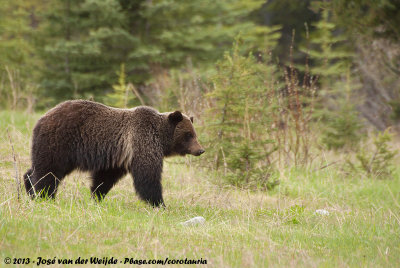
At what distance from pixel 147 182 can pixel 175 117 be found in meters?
1.02

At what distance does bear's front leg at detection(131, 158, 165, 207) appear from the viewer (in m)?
5.96

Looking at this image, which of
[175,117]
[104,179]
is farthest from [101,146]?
[175,117]

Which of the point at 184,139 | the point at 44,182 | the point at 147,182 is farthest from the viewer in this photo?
the point at 184,139

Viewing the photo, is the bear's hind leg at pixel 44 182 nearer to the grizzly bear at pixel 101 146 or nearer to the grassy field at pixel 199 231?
the grizzly bear at pixel 101 146

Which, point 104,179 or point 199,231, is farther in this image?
point 104,179

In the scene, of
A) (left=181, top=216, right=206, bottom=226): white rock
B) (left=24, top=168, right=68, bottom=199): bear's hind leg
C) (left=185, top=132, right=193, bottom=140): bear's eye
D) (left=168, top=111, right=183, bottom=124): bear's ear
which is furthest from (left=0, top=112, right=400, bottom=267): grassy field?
(left=168, top=111, right=183, bottom=124): bear's ear

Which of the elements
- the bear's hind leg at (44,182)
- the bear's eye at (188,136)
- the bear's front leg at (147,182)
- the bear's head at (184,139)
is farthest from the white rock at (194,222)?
the bear's hind leg at (44,182)

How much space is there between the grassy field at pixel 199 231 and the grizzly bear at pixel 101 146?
0.31 meters

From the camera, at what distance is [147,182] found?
5973 mm

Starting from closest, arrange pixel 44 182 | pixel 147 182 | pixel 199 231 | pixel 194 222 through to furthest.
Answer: pixel 199 231, pixel 194 222, pixel 44 182, pixel 147 182

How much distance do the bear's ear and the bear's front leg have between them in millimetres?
766

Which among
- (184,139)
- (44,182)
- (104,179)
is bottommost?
(104,179)

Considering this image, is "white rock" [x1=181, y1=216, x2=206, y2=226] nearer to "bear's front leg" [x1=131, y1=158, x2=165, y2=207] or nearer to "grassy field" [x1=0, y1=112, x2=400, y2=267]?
"grassy field" [x1=0, y1=112, x2=400, y2=267]

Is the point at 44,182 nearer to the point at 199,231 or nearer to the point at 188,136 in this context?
the point at 188,136
